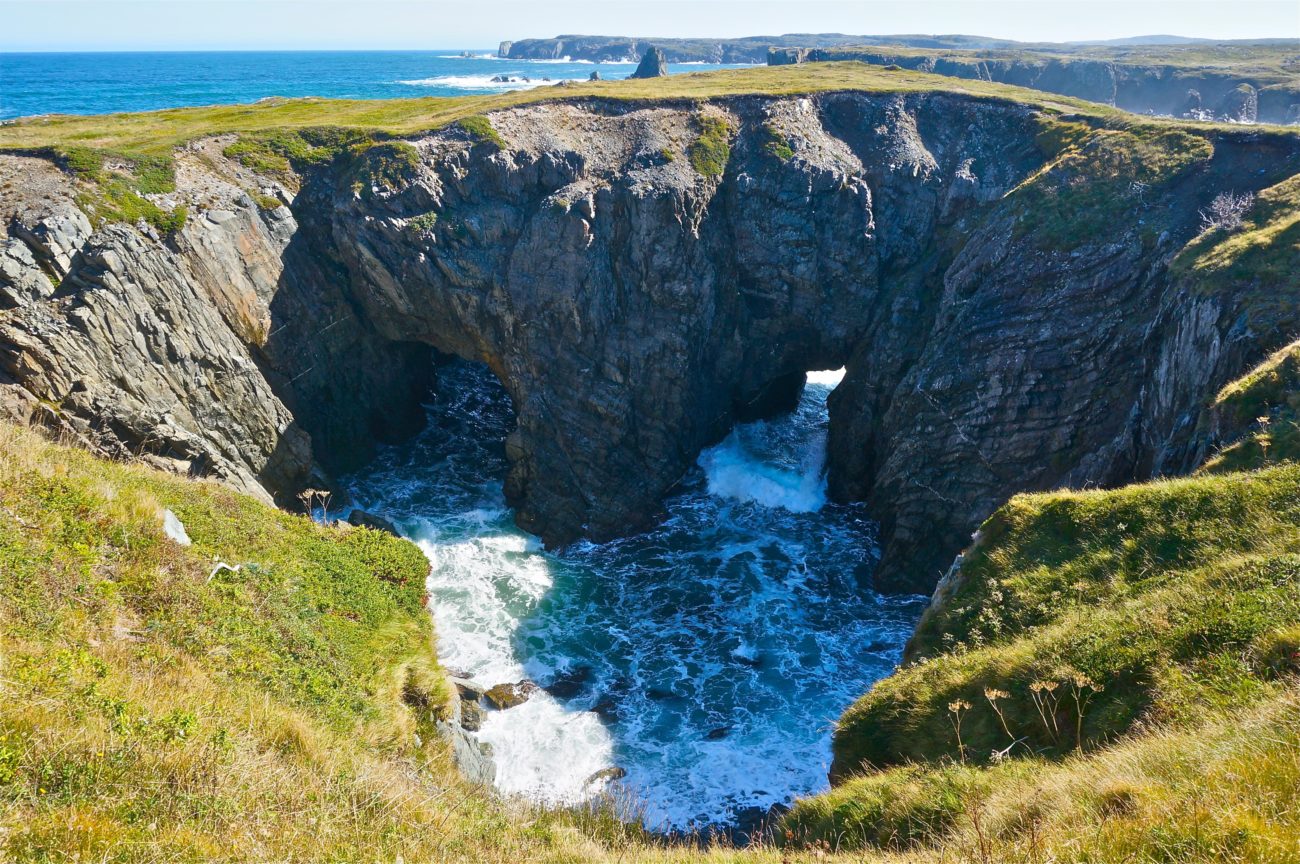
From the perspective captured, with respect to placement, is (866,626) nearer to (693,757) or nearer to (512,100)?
(693,757)

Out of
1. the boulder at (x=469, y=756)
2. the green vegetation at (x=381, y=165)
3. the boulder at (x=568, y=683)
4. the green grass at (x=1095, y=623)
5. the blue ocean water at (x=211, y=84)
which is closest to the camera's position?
the green grass at (x=1095, y=623)

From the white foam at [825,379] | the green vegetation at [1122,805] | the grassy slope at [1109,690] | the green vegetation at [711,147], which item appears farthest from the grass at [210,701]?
the white foam at [825,379]

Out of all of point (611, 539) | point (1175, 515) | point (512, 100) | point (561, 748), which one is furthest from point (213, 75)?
point (1175, 515)

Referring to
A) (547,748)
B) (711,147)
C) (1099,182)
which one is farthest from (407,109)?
(547,748)

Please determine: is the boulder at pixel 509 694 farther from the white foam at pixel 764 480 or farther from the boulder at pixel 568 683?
the white foam at pixel 764 480

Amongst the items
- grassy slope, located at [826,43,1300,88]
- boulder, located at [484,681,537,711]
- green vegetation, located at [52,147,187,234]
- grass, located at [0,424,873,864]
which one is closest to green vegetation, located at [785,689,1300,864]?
grass, located at [0,424,873,864]

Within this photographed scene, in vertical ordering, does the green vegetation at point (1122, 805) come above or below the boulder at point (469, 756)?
above

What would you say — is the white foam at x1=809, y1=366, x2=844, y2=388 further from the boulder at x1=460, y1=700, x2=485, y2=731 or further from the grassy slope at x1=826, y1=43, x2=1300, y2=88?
the grassy slope at x1=826, y1=43, x2=1300, y2=88
